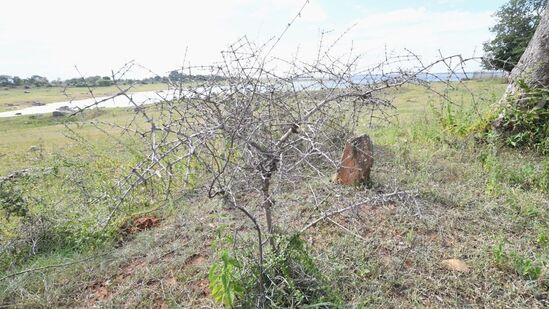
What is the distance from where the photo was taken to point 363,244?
254cm

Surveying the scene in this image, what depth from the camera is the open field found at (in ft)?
5.47

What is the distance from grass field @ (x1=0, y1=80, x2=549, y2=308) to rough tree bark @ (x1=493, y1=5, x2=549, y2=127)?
3.19 ft

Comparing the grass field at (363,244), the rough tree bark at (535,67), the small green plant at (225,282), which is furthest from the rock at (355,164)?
the rough tree bark at (535,67)

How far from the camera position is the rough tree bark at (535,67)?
4.45m

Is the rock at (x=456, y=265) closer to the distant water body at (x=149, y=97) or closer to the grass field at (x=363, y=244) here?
the grass field at (x=363, y=244)

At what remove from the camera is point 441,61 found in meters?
1.90

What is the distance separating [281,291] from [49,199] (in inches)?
114

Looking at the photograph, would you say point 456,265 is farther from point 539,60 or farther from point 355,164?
point 539,60

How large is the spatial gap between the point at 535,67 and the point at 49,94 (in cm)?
2862

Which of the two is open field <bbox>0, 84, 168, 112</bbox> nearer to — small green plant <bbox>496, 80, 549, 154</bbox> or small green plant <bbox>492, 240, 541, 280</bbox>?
small green plant <bbox>492, 240, 541, 280</bbox>

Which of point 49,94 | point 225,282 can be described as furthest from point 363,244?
point 49,94

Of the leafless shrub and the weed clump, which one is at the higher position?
the leafless shrub

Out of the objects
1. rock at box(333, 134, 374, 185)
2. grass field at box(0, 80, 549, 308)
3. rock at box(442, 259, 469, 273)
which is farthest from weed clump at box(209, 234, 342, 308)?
rock at box(333, 134, 374, 185)

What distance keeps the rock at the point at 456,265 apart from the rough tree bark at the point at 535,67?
3010mm
